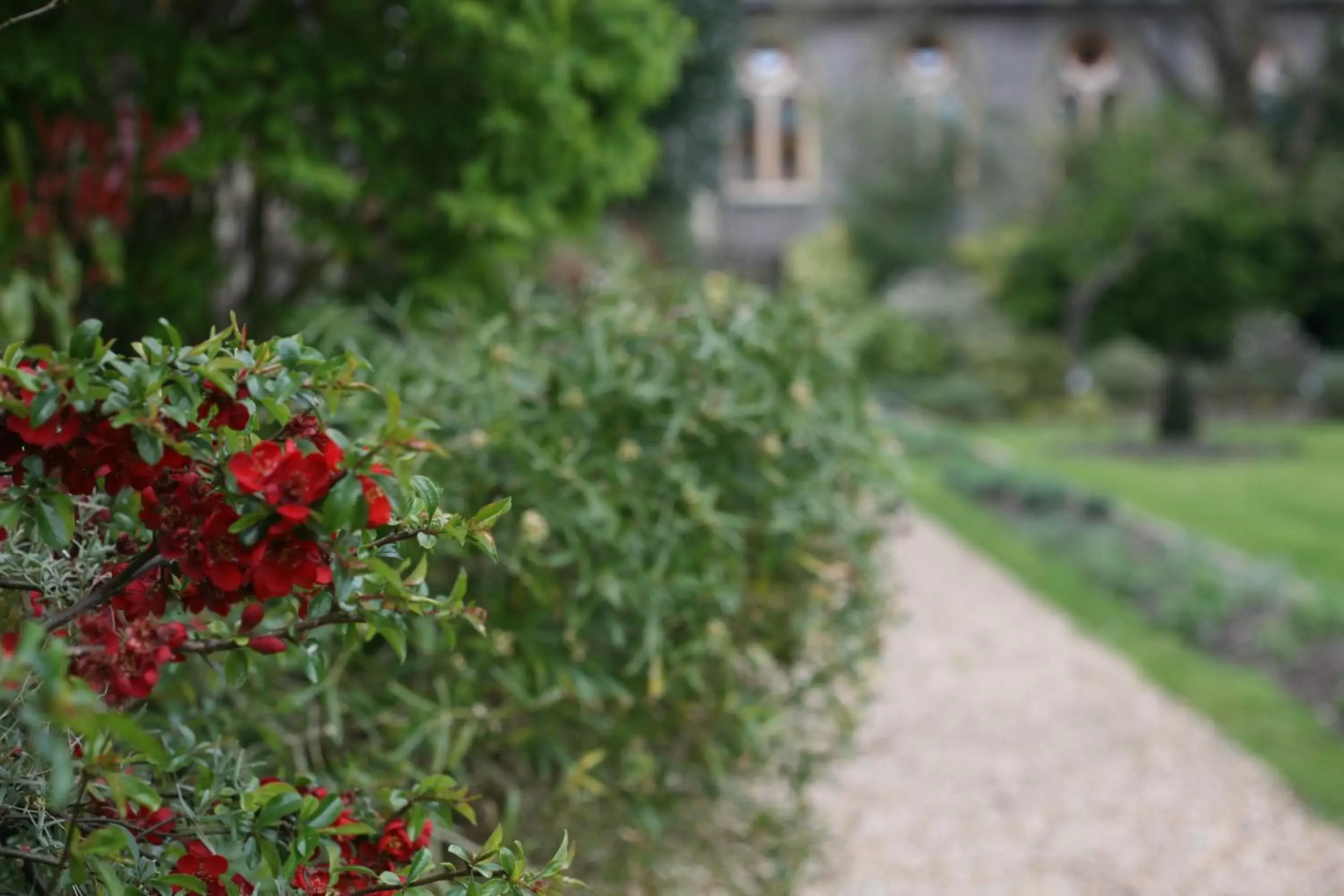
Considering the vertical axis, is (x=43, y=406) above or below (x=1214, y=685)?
above

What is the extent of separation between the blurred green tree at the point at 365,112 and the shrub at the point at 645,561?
65 cm

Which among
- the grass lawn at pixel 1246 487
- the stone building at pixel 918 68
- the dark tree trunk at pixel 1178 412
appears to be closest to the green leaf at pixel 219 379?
the grass lawn at pixel 1246 487

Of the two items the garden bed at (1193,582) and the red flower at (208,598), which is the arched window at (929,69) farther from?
the red flower at (208,598)

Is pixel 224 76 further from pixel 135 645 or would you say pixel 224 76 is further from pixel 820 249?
pixel 820 249

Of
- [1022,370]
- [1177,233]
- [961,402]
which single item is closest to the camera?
[1177,233]

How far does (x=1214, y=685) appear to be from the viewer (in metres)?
5.01

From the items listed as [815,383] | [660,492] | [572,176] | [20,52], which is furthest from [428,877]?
[572,176]

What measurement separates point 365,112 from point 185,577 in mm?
2459

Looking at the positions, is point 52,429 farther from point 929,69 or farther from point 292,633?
point 929,69

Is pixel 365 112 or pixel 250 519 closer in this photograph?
pixel 250 519

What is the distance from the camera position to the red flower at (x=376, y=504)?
0.94m

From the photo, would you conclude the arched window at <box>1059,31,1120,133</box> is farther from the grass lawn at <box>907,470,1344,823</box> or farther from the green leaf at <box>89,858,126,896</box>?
the green leaf at <box>89,858,126,896</box>

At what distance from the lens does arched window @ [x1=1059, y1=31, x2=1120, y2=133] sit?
23375 mm

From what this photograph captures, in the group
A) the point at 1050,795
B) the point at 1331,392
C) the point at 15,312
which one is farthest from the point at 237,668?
the point at 1331,392
